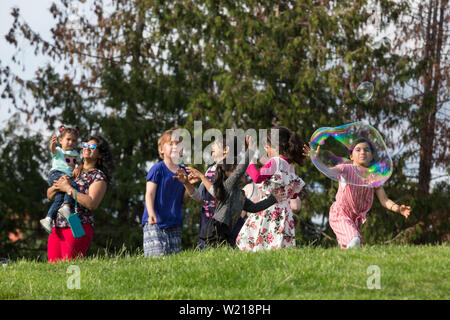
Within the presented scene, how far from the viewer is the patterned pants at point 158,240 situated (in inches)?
318

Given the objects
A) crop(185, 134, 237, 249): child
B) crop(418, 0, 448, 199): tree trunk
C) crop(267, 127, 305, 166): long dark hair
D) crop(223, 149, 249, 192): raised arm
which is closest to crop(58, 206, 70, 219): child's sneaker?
crop(185, 134, 237, 249): child

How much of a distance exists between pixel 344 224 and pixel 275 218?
0.89 meters

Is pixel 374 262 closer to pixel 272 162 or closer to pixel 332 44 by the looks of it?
pixel 272 162

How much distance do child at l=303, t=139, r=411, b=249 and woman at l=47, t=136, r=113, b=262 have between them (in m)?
2.67

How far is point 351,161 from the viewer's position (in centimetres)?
843

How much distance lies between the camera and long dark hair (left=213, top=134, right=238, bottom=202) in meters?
7.92

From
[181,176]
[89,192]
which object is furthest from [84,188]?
[181,176]

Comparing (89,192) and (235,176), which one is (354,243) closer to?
(235,176)

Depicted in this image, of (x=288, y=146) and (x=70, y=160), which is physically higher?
(x=288, y=146)

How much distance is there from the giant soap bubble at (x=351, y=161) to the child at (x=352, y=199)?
0.04ft

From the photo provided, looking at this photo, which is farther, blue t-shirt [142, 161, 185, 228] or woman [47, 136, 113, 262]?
blue t-shirt [142, 161, 185, 228]

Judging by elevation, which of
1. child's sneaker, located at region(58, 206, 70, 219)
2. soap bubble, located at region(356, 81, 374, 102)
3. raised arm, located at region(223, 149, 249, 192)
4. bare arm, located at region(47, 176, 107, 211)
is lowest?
child's sneaker, located at region(58, 206, 70, 219)

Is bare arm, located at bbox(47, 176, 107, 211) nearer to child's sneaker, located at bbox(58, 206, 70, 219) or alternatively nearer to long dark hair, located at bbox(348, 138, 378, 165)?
child's sneaker, located at bbox(58, 206, 70, 219)
